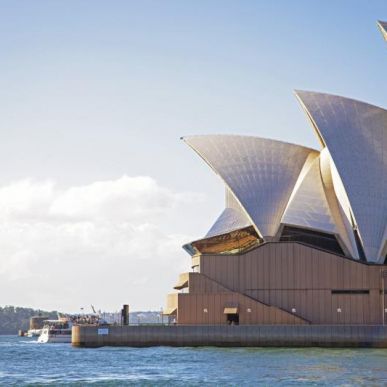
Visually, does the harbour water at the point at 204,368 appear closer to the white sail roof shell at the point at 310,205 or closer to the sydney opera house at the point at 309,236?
the sydney opera house at the point at 309,236

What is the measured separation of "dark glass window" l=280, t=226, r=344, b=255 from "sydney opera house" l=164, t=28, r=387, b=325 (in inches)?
2.9

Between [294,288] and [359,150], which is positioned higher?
[359,150]

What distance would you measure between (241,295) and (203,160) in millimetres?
11758

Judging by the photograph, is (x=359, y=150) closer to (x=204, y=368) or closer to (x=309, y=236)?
(x=309, y=236)

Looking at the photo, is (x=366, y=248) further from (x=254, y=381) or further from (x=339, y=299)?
(x=254, y=381)

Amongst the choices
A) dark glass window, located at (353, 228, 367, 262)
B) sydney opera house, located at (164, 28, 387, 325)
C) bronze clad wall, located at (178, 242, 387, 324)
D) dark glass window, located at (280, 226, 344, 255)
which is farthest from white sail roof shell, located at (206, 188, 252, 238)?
dark glass window, located at (353, 228, 367, 262)

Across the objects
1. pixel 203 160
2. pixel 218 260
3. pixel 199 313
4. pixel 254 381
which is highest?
pixel 203 160

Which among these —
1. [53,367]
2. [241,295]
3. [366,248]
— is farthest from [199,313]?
[53,367]

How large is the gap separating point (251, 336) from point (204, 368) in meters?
15.8

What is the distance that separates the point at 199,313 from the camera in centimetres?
6194

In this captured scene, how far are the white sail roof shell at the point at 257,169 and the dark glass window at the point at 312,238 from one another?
134cm

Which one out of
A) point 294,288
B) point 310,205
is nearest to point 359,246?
point 310,205

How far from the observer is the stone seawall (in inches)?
2253

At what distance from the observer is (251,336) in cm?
5812
